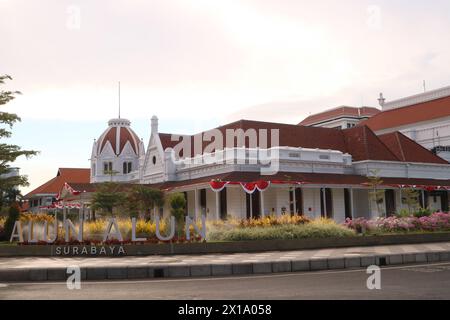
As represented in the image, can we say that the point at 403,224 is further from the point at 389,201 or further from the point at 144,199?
the point at 144,199

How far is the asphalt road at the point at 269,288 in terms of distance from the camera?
8.52 meters

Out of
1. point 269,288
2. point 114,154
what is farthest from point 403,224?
point 114,154

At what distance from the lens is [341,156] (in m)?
34.8

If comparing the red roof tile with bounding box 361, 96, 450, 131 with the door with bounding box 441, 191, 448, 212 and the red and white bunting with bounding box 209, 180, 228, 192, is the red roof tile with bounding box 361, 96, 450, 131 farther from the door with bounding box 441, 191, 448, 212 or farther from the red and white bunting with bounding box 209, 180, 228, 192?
the red and white bunting with bounding box 209, 180, 228, 192

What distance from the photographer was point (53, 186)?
66.0 metres

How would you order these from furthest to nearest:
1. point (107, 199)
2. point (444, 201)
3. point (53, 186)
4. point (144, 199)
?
point (53, 186) → point (444, 201) → point (144, 199) → point (107, 199)

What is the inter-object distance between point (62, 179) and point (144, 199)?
39.0 meters

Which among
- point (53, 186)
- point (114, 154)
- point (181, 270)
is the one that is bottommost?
point (181, 270)

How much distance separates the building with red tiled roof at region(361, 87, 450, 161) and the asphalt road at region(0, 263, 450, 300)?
3551 centimetres

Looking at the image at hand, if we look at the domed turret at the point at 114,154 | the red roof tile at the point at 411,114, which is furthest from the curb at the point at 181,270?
the domed turret at the point at 114,154

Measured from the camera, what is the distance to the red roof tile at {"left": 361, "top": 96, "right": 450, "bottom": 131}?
45.7 meters
